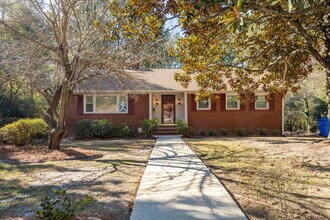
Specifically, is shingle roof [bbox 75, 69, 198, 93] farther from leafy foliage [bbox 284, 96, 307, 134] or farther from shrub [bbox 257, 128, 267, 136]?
leafy foliage [bbox 284, 96, 307, 134]

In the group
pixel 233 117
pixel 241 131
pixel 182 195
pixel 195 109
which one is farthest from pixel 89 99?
pixel 182 195

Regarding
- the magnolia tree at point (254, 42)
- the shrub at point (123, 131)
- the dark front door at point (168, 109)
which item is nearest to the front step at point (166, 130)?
the shrub at point (123, 131)

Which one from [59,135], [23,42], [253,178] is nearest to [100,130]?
[59,135]

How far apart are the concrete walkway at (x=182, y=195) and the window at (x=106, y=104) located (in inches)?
395

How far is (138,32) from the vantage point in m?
6.34

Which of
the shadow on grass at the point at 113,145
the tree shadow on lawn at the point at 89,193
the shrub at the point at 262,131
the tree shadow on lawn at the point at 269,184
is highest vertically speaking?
the shrub at the point at 262,131

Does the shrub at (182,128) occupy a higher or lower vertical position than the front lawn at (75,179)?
higher

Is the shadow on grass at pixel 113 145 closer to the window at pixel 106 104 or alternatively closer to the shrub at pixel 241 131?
the window at pixel 106 104

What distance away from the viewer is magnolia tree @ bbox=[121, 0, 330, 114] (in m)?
5.85

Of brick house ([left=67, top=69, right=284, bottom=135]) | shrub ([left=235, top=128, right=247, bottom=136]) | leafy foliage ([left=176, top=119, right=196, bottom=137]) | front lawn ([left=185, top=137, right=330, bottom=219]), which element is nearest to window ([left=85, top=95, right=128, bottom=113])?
brick house ([left=67, top=69, right=284, bottom=135])

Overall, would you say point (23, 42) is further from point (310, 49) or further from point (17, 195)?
point (310, 49)

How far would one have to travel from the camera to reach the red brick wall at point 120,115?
647 inches

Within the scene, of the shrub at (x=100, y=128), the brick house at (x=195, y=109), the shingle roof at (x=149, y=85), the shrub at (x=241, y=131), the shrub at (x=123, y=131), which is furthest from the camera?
the brick house at (x=195, y=109)

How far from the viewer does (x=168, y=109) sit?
19.4 metres
